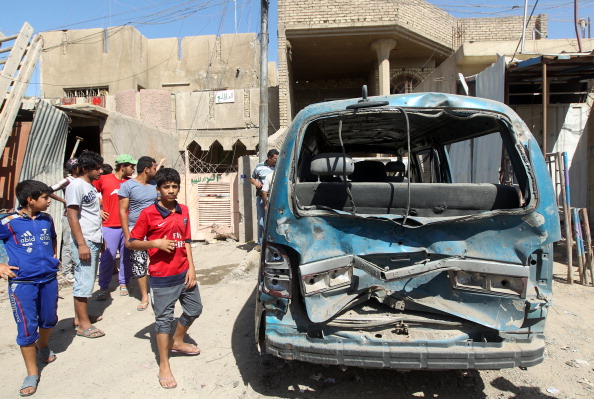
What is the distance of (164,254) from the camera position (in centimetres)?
285

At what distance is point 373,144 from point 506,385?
278 cm

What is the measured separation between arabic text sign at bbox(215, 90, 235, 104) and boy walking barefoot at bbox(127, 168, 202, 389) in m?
13.0

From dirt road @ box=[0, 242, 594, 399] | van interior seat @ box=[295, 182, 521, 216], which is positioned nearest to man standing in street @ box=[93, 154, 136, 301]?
dirt road @ box=[0, 242, 594, 399]

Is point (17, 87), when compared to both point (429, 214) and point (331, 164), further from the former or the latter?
point (429, 214)

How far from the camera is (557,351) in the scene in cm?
331

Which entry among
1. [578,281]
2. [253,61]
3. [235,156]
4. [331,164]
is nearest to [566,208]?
[578,281]

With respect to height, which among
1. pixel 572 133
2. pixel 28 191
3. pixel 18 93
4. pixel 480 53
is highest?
pixel 480 53

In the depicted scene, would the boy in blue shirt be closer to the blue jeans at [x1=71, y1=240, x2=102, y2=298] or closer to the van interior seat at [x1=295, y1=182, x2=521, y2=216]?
the blue jeans at [x1=71, y1=240, x2=102, y2=298]

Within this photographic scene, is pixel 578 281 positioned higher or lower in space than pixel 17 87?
lower

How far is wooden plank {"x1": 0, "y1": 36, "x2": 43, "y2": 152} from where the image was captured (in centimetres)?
595

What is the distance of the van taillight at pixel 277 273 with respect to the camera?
95.2 inches

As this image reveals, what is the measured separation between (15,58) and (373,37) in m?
9.75

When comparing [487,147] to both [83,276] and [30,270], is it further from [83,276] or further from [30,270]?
[30,270]

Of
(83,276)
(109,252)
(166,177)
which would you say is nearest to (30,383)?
(83,276)
